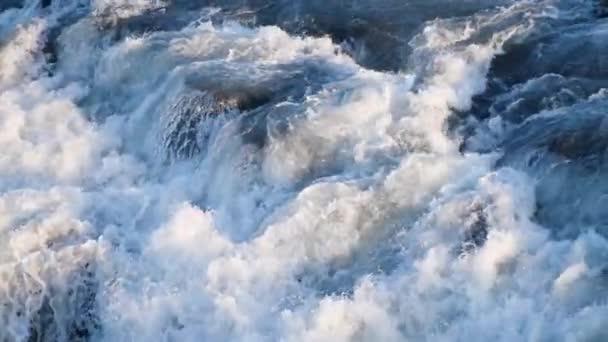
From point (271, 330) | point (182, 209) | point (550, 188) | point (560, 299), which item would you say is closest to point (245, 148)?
point (182, 209)

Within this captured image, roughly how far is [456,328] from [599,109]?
10.7 feet

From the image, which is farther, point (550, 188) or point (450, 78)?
point (450, 78)

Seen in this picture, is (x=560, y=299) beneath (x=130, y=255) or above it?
above

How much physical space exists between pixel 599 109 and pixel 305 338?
13.2 ft

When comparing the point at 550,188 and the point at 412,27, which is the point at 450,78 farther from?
the point at 550,188

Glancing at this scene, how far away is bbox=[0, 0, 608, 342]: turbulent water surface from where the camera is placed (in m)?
7.96

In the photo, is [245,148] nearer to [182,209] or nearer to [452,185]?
[182,209]

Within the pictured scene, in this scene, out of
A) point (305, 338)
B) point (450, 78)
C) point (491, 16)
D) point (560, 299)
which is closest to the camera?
point (560, 299)

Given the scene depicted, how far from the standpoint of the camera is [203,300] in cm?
849

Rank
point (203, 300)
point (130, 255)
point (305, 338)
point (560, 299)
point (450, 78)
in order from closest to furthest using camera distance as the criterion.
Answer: point (560, 299) → point (305, 338) → point (203, 300) → point (130, 255) → point (450, 78)

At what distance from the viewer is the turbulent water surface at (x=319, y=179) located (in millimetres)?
7957

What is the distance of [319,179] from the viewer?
30.9ft

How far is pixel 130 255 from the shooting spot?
9.04 metres

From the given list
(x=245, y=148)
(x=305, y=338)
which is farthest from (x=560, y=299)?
(x=245, y=148)
